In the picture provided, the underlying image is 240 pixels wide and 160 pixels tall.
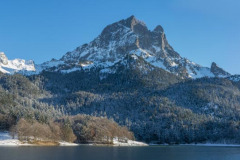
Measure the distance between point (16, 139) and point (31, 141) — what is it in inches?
372

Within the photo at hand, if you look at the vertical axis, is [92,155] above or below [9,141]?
below

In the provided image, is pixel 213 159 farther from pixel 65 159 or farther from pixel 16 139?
pixel 16 139

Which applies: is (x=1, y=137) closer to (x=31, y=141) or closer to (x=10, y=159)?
(x=31, y=141)

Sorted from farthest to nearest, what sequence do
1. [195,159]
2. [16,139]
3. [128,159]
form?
[16,139] < [195,159] < [128,159]

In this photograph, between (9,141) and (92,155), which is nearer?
(92,155)

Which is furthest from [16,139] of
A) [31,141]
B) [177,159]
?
[177,159]

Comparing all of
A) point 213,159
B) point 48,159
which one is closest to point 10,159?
point 48,159

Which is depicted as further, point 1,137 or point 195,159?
point 1,137

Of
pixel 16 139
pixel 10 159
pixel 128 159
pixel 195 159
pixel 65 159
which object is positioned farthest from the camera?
pixel 16 139

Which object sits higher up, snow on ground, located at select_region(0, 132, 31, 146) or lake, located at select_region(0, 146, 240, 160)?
snow on ground, located at select_region(0, 132, 31, 146)

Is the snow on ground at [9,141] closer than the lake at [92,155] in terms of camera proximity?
No

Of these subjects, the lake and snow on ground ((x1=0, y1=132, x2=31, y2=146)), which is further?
snow on ground ((x1=0, y1=132, x2=31, y2=146))

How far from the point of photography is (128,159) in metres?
106

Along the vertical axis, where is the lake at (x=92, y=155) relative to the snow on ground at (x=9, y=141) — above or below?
below
